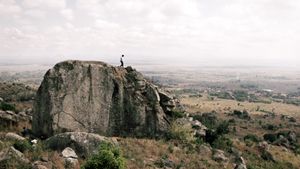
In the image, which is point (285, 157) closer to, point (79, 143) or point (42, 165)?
point (79, 143)

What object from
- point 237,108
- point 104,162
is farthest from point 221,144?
point 237,108

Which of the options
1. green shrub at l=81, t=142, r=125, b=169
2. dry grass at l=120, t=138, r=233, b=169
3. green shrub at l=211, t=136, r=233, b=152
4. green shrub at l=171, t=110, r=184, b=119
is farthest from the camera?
green shrub at l=211, t=136, r=233, b=152

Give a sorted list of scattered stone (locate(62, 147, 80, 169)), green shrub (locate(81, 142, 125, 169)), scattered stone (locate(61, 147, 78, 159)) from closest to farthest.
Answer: green shrub (locate(81, 142, 125, 169)), scattered stone (locate(62, 147, 80, 169)), scattered stone (locate(61, 147, 78, 159))

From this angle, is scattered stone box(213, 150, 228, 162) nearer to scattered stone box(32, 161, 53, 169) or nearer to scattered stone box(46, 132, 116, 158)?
scattered stone box(46, 132, 116, 158)

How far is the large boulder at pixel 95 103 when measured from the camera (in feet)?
105

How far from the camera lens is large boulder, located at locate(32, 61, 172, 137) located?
31906 millimetres

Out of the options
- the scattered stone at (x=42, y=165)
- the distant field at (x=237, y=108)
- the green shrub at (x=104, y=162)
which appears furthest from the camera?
the distant field at (x=237, y=108)

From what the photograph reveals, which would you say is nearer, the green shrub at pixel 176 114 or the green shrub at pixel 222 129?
the green shrub at pixel 176 114

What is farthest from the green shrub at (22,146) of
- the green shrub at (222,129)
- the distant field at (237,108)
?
the distant field at (237,108)

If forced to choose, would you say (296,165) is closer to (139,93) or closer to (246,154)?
(246,154)

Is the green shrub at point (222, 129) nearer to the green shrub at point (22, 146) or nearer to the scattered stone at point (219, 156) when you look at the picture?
the scattered stone at point (219, 156)

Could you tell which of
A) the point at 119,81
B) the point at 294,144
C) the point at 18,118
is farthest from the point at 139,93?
the point at 294,144

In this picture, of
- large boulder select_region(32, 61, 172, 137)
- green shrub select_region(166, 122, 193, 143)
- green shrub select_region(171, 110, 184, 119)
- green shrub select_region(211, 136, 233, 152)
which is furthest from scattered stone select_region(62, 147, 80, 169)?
green shrub select_region(211, 136, 233, 152)

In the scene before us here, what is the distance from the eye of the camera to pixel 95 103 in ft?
108
